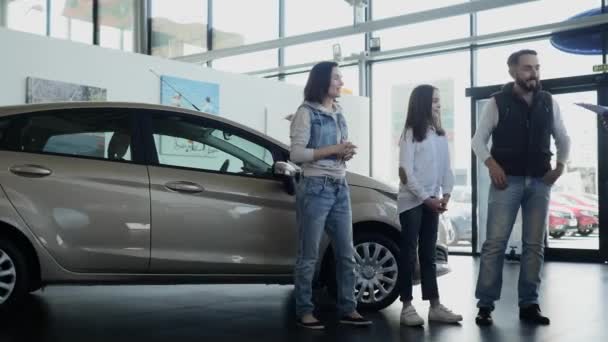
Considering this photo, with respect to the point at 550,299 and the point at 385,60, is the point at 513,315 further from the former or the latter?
the point at 385,60

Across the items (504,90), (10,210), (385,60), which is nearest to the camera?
(10,210)

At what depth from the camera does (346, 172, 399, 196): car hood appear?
12.7 feet

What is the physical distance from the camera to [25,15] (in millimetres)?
14641

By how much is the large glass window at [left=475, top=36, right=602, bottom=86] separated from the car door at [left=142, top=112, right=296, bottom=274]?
5.40 metres

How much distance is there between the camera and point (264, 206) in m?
3.62

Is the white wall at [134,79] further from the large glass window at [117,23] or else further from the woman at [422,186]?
the large glass window at [117,23]

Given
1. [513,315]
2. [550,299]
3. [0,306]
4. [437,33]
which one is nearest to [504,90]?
[513,315]

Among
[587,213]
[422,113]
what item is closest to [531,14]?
[587,213]

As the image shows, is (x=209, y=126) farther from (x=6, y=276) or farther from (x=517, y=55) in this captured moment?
(x=517, y=55)

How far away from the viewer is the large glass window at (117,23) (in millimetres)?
12477

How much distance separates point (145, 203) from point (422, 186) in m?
1.40

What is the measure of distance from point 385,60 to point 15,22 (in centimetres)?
939

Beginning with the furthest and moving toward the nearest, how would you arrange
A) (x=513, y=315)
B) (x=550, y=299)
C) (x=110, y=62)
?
(x=110, y=62) < (x=550, y=299) < (x=513, y=315)

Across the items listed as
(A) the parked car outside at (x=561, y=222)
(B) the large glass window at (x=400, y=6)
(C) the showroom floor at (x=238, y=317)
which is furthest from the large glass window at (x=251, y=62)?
(C) the showroom floor at (x=238, y=317)
